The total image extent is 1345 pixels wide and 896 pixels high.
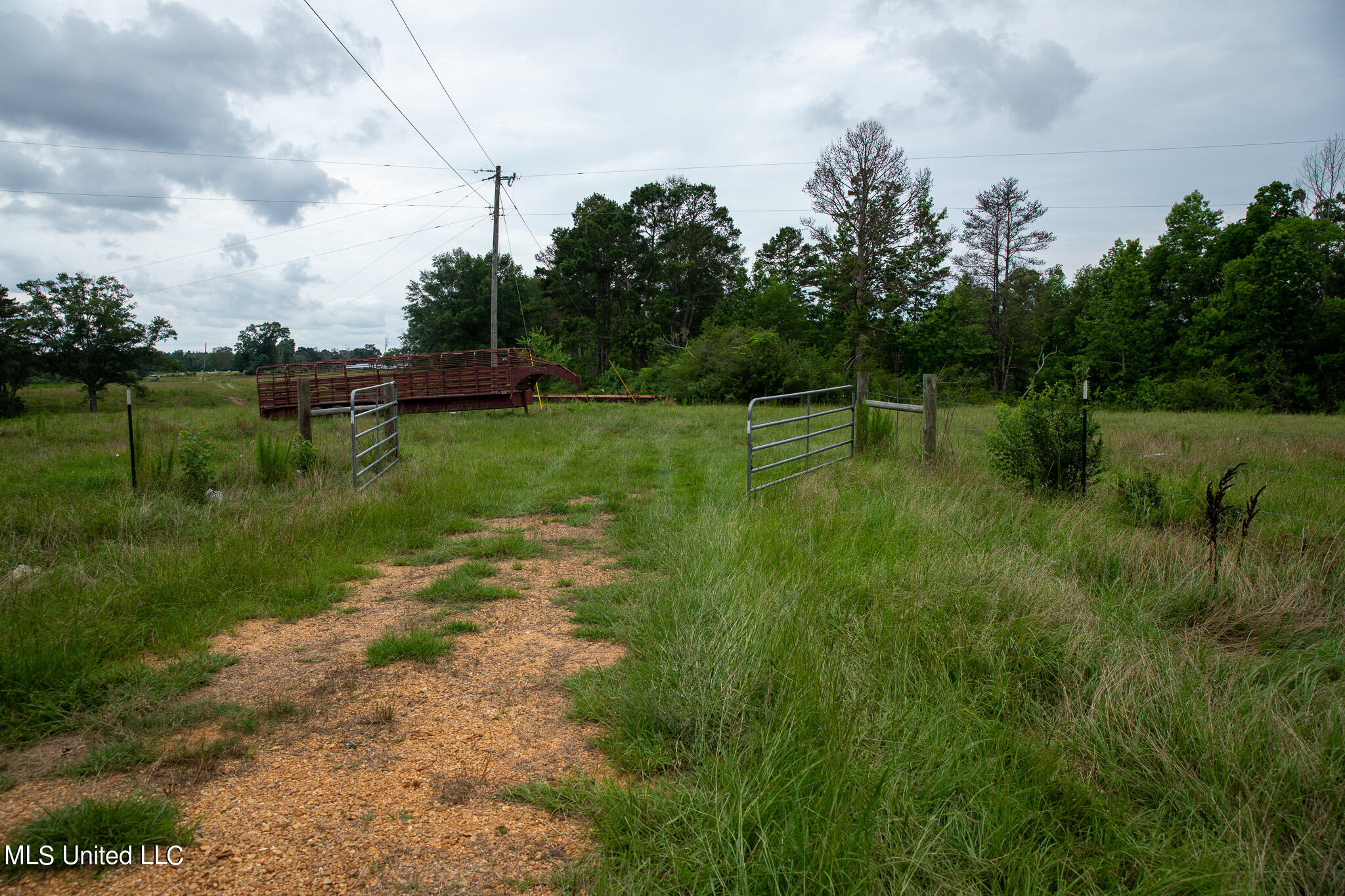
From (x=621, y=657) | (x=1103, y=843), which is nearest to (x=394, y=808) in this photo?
(x=621, y=657)

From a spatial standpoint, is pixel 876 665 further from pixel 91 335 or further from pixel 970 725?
pixel 91 335

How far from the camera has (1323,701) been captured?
10.1ft

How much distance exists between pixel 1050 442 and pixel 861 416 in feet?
9.87

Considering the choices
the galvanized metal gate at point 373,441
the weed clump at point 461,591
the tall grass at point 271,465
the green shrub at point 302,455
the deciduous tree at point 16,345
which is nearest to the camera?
the weed clump at point 461,591

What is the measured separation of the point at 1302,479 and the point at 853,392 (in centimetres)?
560

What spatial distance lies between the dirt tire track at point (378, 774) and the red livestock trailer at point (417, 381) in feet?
56.9

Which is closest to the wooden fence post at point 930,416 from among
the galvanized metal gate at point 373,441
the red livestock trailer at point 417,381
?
the galvanized metal gate at point 373,441

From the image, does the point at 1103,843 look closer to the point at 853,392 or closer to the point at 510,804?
the point at 510,804

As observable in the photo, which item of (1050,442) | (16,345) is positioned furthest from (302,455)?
(16,345)

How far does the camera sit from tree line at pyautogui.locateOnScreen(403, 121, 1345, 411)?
31922 mm

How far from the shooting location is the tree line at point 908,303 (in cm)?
3192

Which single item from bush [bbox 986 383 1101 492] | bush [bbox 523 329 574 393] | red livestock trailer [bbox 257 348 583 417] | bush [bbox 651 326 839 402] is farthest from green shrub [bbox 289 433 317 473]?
bush [bbox 523 329 574 393]

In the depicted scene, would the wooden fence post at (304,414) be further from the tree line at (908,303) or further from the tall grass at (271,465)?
the tree line at (908,303)

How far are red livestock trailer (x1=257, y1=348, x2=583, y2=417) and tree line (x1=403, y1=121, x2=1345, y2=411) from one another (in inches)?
471
